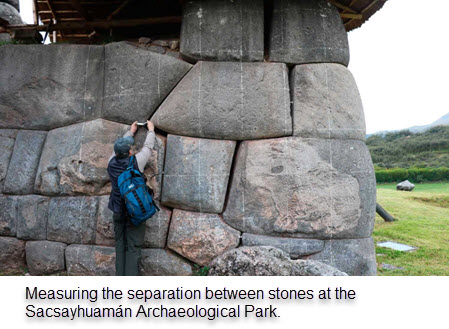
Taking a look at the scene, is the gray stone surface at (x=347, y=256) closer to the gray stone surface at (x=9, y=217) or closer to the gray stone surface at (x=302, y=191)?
the gray stone surface at (x=302, y=191)

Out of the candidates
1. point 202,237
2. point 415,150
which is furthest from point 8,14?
point 415,150

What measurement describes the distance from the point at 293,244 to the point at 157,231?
1.45m

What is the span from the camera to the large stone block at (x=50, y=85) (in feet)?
13.0

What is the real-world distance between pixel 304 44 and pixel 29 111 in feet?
10.9

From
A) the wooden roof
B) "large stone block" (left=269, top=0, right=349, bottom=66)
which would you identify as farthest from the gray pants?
the wooden roof

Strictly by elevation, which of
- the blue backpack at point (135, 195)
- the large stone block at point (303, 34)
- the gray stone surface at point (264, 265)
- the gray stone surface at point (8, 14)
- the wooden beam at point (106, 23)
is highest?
the gray stone surface at point (8, 14)

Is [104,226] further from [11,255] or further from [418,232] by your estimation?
[418,232]

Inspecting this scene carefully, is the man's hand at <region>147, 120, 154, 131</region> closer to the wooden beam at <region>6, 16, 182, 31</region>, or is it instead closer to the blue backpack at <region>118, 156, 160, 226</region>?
the blue backpack at <region>118, 156, 160, 226</region>

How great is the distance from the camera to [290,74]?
3742 mm

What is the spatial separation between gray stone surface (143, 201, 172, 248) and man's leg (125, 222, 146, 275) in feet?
0.90

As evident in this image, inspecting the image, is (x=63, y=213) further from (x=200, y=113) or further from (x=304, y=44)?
(x=304, y=44)

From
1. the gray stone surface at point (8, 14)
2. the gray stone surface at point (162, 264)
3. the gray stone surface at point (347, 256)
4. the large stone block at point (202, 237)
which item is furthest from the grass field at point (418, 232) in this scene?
the gray stone surface at point (8, 14)

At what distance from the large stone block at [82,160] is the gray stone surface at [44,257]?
1.96ft

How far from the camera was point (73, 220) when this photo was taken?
3758 millimetres
